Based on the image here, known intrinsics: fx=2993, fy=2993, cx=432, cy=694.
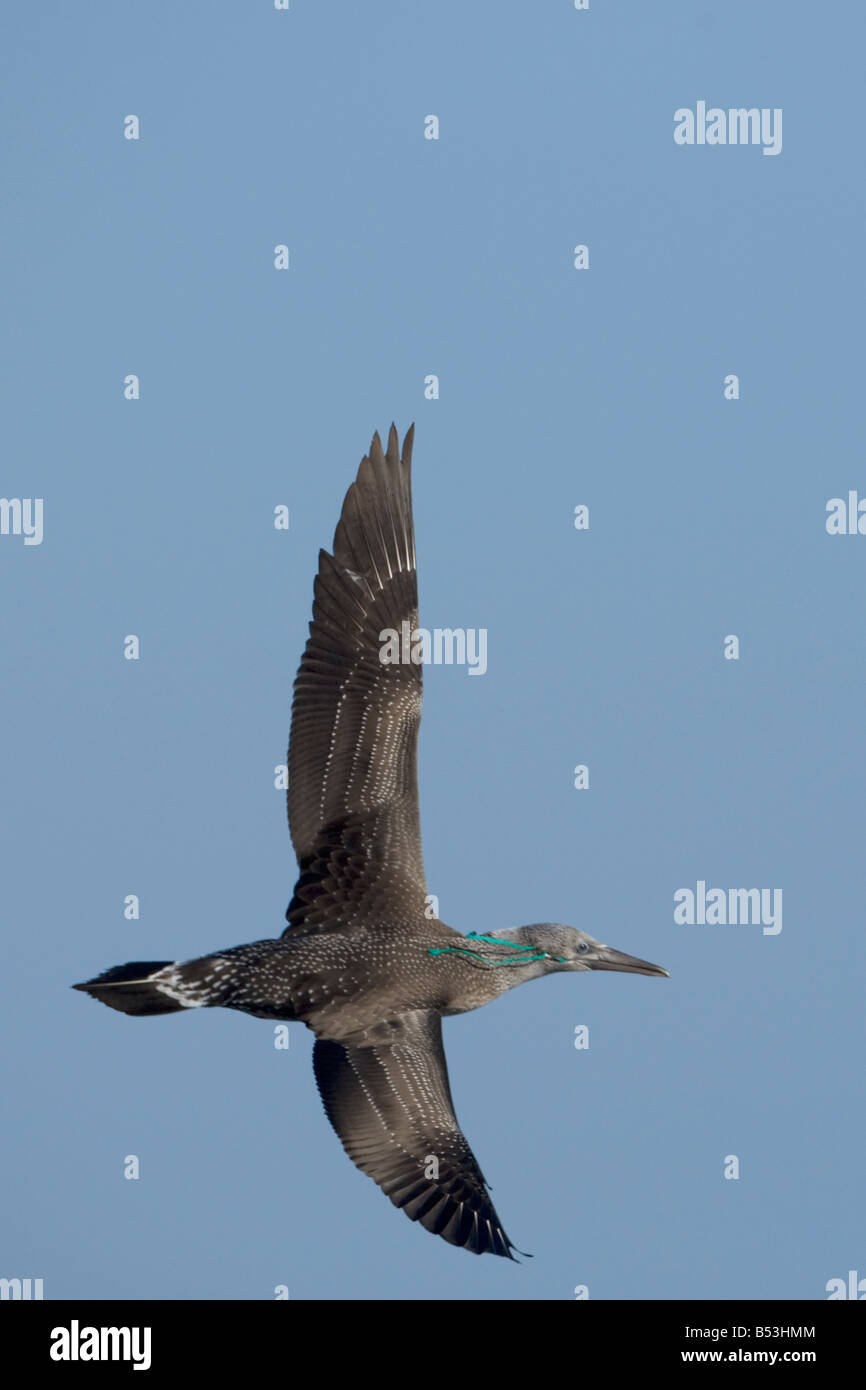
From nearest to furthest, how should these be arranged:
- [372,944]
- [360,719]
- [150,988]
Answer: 1. [150,988]
2. [372,944]
3. [360,719]

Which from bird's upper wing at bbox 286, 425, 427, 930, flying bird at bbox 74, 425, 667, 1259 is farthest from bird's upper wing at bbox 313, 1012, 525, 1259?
bird's upper wing at bbox 286, 425, 427, 930

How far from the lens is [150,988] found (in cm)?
2778

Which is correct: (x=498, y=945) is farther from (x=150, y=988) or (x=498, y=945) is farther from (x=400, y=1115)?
(x=150, y=988)

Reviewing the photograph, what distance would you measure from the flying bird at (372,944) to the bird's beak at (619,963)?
14mm

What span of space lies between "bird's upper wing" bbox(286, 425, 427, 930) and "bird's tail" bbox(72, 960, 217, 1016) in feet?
5.12

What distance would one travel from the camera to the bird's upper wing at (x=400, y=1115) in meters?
28.3

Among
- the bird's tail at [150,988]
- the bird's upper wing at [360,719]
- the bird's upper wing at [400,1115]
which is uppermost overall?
the bird's upper wing at [360,719]

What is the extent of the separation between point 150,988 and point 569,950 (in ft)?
14.9

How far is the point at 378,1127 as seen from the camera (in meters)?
28.5

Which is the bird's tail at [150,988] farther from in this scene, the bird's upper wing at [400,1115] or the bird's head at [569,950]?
the bird's head at [569,950]

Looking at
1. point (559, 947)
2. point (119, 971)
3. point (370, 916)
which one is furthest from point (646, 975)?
point (119, 971)

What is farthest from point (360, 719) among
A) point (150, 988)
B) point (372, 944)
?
point (150, 988)

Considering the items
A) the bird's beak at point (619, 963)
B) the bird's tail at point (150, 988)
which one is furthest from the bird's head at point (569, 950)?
the bird's tail at point (150, 988)

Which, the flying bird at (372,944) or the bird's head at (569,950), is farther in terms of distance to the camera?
the bird's head at (569,950)
